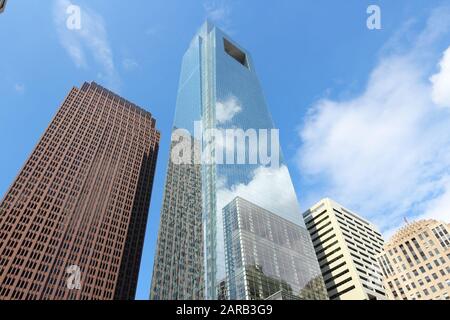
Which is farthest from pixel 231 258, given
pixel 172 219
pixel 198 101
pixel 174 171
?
pixel 198 101

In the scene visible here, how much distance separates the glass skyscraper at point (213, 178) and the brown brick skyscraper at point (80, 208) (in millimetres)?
30844

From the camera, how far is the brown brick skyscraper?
120500 millimetres

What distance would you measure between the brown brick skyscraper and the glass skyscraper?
30.8 meters

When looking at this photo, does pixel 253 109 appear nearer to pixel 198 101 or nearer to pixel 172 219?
pixel 198 101

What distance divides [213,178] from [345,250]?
48994 mm

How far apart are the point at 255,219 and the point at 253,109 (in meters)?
58.9

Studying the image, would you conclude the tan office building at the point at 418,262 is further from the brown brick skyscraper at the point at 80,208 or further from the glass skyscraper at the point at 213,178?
the brown brick skyscraper at the point at 80,208

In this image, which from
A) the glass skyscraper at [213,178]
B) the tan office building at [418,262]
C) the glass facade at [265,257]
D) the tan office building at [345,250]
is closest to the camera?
the glass facade at [265,257]

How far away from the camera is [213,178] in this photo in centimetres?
10556

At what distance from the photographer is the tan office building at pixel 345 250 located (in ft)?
354

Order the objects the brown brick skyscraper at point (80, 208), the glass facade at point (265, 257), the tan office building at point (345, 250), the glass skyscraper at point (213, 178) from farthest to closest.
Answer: the brown brick skyscraper at point (80, 208), the tan office building at point (345, 250), the glass skyscraper at point (213, 178), the glass facade at point (265, 257)

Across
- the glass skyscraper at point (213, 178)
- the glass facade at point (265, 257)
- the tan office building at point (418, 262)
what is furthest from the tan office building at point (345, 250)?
the glass facade at point (265, 257)

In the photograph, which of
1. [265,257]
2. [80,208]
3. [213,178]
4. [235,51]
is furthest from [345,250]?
[235,51]

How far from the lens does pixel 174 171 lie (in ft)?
468
